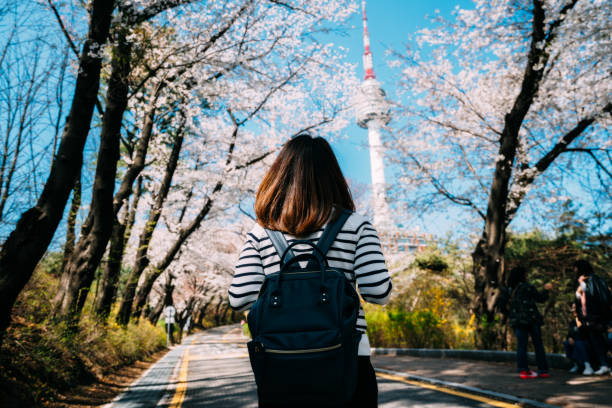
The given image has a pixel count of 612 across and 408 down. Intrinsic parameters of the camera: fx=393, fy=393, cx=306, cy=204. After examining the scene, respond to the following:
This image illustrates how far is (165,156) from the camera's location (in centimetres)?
1452

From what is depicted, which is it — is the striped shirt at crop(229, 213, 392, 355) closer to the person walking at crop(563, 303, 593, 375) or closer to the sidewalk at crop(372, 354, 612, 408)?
the sidewalk at crop(372, 354, 612, 408)

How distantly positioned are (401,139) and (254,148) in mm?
5974

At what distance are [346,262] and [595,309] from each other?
19.3 feet

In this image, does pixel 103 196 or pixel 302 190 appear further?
pixel 103 196

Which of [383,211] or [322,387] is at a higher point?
[383,211]

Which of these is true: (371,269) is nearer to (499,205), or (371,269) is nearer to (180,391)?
(180,391)

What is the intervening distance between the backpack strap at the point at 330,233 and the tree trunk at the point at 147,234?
31.5 ft

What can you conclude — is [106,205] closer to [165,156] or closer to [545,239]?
[165,156]

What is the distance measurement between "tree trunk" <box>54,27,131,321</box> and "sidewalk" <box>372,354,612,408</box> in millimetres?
5603

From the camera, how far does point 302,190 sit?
1604 mm

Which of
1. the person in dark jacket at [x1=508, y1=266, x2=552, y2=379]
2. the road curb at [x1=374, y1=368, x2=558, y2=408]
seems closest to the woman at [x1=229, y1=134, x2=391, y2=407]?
the road curb at [x1=374, y1=368, x2=558, y2=408]

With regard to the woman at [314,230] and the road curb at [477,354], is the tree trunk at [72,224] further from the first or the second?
the woman at [314,230]

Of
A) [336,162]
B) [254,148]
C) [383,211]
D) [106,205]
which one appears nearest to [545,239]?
[383,211]

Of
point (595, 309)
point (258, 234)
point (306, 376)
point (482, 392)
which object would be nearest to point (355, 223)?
point (258, 234)
